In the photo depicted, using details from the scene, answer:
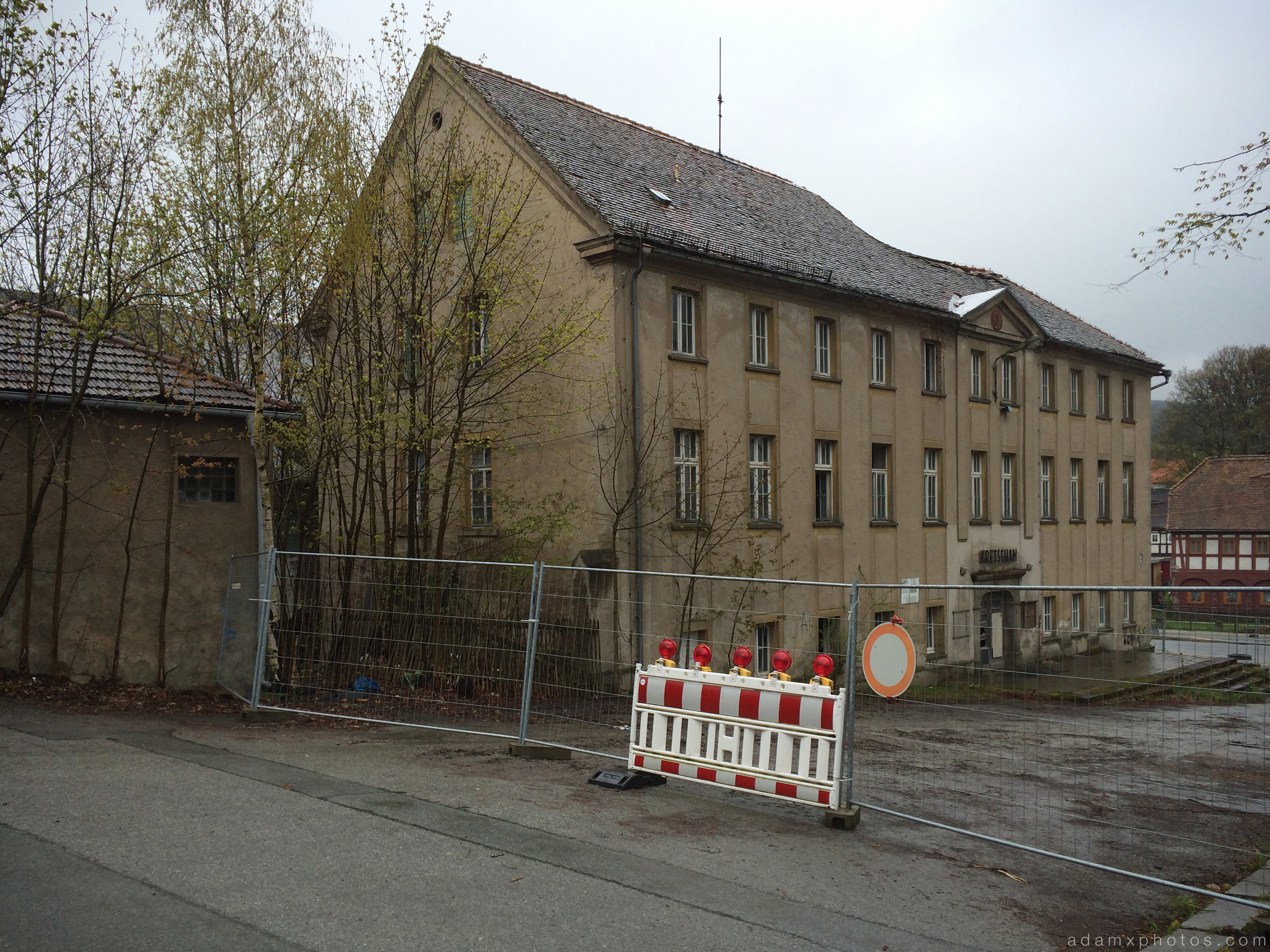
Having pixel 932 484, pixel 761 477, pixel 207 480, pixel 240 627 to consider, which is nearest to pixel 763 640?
pixel 240 627

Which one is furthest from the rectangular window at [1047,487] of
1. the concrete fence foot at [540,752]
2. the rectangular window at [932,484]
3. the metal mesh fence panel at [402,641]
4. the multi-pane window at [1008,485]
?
the concrete fence foot at [540,752]

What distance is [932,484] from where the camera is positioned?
26.5 metres

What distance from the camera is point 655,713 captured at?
26.2ft

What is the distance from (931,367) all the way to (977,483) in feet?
12.5

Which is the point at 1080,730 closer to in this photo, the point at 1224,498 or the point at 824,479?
the point at 824,479

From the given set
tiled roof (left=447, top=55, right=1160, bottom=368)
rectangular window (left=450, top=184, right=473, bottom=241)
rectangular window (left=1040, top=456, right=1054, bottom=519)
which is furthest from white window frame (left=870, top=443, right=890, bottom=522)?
rectangular window (left=450, top=184, right=473, bottom=241)

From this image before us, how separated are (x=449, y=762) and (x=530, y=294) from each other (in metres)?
11.4

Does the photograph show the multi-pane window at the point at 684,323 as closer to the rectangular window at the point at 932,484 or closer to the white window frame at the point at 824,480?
the white window frame at the point at 824,480

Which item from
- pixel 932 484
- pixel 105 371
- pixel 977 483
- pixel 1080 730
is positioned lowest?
pixel 1080 730

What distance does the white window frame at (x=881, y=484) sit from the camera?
24.5 m

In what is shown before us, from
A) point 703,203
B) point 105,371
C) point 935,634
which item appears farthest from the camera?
point 703,203

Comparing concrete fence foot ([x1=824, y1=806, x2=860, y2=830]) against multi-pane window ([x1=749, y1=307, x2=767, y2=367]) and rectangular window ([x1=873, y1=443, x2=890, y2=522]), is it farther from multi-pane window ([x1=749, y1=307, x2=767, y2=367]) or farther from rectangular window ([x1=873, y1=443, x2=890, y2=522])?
rectangular window ([x1=873, y1=443, x2=890, y2=522])

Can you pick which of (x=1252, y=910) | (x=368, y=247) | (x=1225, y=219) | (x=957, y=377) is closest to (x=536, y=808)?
(x=1252, y=910)

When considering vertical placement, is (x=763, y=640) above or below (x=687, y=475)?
below
